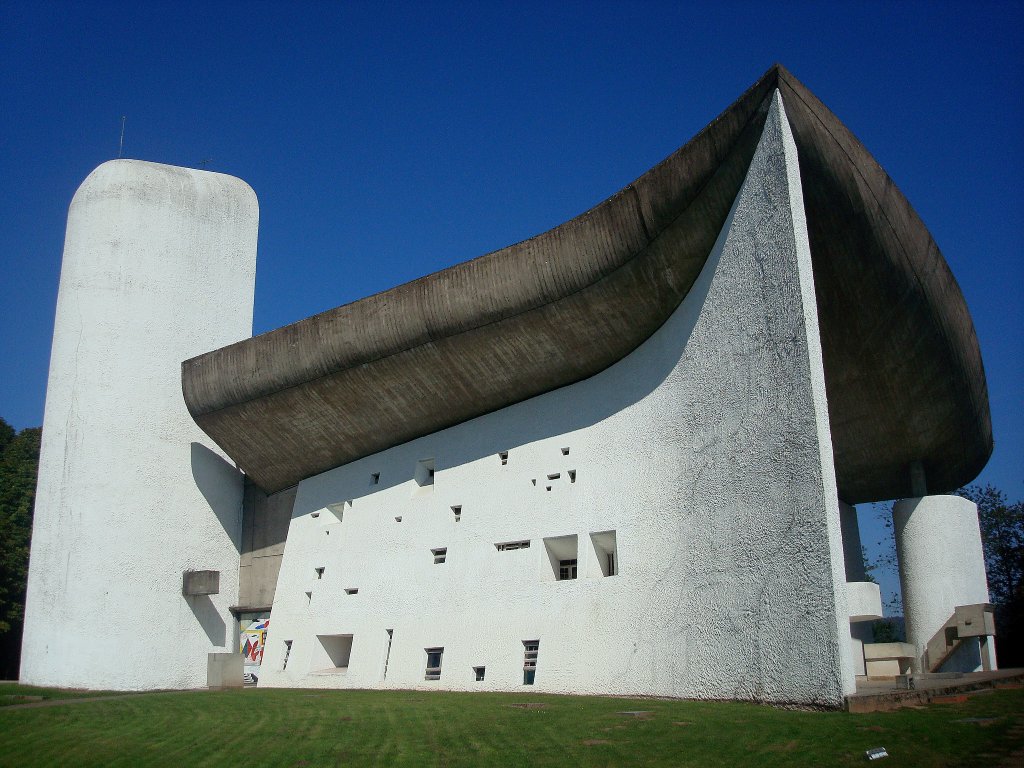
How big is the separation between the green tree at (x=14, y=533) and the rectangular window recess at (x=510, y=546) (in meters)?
15.1

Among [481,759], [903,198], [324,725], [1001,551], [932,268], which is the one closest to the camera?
[481,759]

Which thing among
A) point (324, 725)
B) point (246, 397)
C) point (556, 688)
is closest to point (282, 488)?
point (246, 397)

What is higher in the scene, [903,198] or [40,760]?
[903,198]

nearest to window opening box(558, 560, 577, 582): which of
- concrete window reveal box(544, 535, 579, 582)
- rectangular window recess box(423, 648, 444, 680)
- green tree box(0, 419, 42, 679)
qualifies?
concrete window reveal box(544, 535, 579, 582)

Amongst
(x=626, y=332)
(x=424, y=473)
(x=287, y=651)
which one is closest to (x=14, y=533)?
(x=287, y=651)

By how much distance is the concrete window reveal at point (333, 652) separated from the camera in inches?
704

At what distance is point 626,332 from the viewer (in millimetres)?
14594

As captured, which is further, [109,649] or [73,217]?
[73,217]

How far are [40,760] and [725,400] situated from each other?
8487 mm

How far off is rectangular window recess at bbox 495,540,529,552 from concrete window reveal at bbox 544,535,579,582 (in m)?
0.42

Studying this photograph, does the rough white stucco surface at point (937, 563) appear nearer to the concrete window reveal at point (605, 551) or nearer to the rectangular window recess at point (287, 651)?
the concrete window reveal at point (605, 551)

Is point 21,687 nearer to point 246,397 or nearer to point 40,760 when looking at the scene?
point 246,397

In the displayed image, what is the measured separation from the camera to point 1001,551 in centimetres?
3105

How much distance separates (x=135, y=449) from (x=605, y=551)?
34.8 feet
